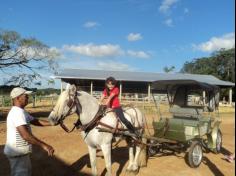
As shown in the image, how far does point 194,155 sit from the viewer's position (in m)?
9.75

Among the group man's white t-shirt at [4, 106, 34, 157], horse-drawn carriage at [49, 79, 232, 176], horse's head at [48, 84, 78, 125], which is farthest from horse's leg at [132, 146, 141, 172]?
man's white t-shirt at [4, 106, 34, 157]

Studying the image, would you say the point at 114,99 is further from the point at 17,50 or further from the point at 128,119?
the point at 17,50

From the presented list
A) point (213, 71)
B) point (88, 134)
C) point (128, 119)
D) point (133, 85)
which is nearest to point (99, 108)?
point (88, 134)

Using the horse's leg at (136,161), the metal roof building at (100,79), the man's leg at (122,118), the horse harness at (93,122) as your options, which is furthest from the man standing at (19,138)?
the metal roof building at (100,79)

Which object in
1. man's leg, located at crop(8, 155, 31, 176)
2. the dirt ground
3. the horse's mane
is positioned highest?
the horse's mane

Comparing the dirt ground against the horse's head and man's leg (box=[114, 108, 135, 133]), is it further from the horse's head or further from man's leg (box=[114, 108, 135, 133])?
the horse's head

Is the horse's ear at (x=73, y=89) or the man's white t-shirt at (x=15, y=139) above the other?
the horse's ear at (x=73, y=89)

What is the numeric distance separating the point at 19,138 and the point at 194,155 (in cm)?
563

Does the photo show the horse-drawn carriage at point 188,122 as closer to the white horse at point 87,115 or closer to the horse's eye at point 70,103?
the white horse at point 87,115

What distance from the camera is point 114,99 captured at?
8500 mm

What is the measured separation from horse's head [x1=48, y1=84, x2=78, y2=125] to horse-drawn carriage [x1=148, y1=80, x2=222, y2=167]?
116 inches

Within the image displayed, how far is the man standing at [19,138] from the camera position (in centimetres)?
538

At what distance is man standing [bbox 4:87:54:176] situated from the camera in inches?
212

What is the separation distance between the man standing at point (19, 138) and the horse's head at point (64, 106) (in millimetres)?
1380
